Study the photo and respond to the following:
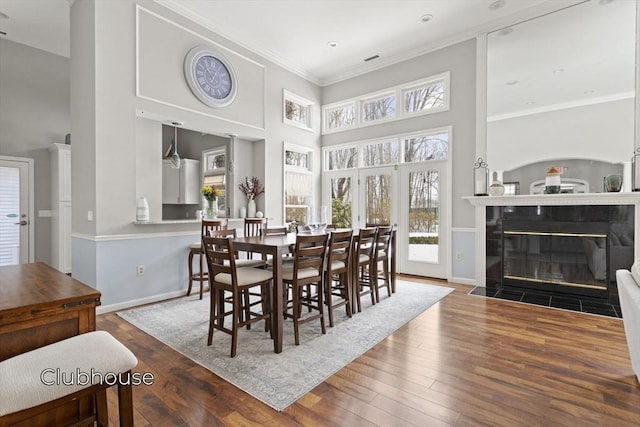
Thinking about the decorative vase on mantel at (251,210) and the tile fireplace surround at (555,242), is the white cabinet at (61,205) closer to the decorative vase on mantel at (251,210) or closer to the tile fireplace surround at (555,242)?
the decorative vase on mantel at (251,210)

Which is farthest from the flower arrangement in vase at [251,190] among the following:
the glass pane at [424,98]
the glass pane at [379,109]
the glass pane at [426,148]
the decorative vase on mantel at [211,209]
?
the glass pane at [424,98]

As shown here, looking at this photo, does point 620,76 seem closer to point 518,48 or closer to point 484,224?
point 518,48

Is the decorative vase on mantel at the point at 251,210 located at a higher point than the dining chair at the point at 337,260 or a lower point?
higher

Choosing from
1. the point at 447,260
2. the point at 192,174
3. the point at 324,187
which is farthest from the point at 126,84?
the point at 447,260

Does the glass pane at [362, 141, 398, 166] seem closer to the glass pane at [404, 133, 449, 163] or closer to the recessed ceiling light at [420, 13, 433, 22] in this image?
the glass pane at [404, 133, 449, 163]

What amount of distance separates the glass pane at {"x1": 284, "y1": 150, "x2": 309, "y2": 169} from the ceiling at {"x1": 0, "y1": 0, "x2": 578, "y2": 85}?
1.62 meters

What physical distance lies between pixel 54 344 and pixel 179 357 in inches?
48.0

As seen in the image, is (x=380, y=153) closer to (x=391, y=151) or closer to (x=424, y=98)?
(x=391, y=151)

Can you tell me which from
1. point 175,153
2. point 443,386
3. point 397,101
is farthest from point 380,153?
point 443,386

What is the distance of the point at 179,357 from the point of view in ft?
7.85

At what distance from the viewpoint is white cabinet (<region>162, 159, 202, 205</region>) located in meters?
4.72

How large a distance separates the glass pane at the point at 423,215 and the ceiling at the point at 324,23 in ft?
6.92

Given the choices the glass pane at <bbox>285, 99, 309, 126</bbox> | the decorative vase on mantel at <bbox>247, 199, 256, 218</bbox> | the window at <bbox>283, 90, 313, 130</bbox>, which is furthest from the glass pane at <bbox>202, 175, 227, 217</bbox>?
the glass pane at <bbox>285, 99, 309, 126</bbox>

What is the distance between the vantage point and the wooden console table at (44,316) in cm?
124
